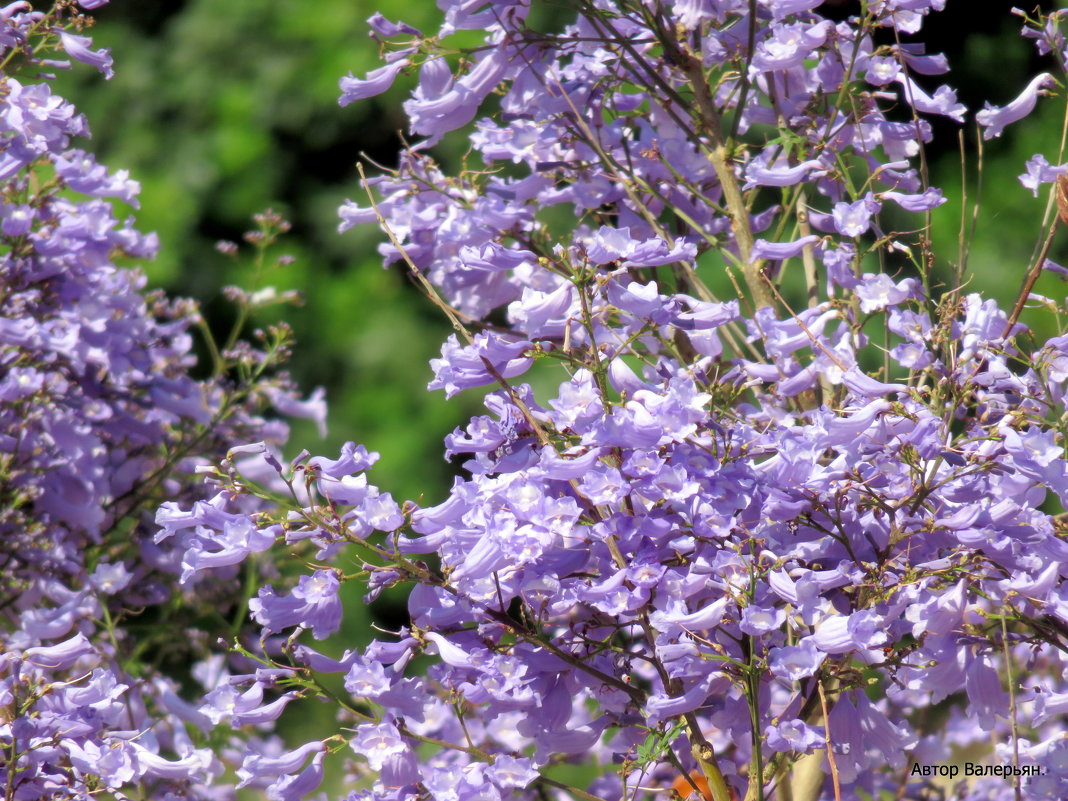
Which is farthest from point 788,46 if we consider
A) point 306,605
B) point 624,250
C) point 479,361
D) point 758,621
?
point 306,605

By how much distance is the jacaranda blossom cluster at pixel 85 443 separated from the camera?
127 cm

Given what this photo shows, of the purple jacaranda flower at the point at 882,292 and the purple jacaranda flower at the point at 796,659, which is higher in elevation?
the purple jacaranda flower at the point at 882,292

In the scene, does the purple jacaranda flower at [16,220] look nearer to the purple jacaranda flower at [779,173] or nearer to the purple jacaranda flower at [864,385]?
the purple jacaranda flower at [779,173]

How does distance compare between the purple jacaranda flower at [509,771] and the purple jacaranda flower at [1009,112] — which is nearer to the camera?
the purple jacaranda flower at [509,771]

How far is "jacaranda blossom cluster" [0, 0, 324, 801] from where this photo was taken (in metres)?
1.27

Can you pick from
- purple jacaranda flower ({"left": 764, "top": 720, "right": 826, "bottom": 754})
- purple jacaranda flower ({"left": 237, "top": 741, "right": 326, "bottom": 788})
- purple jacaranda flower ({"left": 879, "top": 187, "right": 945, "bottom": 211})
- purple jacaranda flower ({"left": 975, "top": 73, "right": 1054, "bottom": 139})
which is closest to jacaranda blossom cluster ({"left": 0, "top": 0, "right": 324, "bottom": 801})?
purple jacaranda flower ({"left": 237, "top": 741, "right": 326, "bottom": 788})

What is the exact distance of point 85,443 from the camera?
5.58ft

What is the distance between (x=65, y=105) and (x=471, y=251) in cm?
55

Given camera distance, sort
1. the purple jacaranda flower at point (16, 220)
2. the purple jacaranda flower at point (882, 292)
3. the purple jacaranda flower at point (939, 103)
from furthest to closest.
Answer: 1. the purple jacaranda flower at point (16, 220)
2. the purple jacaranda flower at point (939, 103)
3. the purple jacaranda flower at point (882, 292)

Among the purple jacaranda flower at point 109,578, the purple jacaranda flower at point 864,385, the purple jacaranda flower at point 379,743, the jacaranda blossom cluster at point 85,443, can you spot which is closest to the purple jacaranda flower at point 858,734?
the purple jacaranda flower at point 864,385

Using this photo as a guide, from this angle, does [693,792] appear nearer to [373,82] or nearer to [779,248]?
[779,248]

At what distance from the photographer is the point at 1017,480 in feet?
3.40

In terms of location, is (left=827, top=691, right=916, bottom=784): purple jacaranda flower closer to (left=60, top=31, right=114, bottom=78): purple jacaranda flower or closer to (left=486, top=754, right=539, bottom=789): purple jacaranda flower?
(left=486, top=754, right=539, bottom=789): purple jacaranda flower

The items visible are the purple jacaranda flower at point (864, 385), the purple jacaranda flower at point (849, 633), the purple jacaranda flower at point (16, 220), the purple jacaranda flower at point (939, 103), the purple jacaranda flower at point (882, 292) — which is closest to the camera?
the purple jacaranda flower at point (849, 633)
